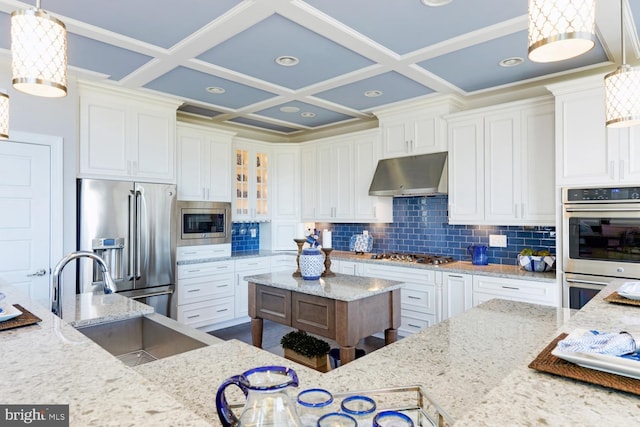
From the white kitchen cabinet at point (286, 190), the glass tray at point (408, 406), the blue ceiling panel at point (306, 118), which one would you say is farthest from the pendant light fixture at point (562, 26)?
the white kitchen cabinet at point (286, 190)

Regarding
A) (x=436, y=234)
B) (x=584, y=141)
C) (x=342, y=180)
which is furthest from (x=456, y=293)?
(x=342, y=180)

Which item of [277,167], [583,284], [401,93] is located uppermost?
[401,93]

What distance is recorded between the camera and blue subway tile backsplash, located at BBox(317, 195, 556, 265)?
395 centimetres

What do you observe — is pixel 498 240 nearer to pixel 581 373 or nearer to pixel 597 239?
pixel 597 239

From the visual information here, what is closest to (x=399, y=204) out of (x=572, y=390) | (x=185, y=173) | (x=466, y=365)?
(x=185, y=173)

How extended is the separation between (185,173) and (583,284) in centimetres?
419

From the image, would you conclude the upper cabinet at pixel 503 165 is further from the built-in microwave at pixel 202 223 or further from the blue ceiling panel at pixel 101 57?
the blue ceiling panel at pixel 101 57

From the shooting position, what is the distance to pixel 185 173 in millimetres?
4699

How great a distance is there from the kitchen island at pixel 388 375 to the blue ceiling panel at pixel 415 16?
69.8 inches

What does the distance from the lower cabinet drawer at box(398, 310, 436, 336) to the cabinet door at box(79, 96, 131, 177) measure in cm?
329

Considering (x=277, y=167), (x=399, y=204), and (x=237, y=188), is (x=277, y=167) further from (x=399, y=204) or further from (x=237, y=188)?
(x=399, y=204)

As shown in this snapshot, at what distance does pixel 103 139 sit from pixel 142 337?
267 cm

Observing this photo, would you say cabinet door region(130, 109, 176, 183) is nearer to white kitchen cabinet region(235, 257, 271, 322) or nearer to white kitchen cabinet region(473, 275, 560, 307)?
white kitchen cabinet region(235, 257, 271, 322)

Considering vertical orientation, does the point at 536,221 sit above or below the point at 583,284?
above
